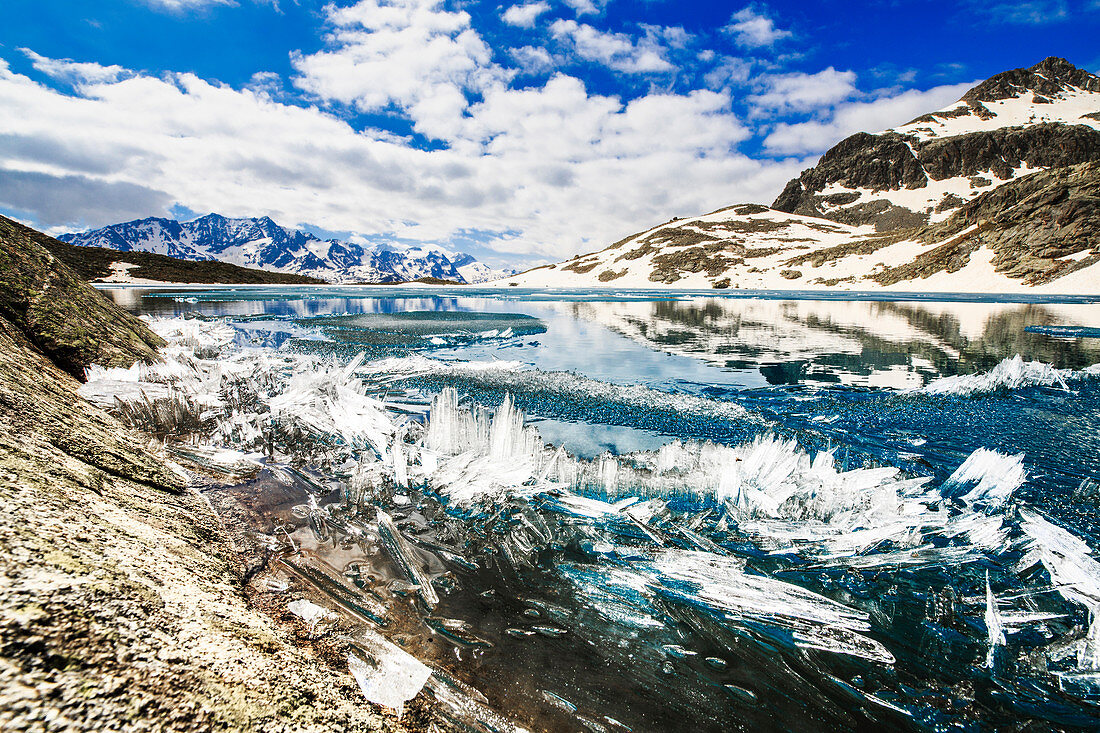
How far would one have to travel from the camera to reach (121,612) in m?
1.85

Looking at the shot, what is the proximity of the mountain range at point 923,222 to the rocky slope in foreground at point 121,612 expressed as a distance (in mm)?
80930

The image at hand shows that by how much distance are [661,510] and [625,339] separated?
45.6 ft

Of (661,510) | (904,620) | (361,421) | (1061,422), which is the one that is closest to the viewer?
(904,620)

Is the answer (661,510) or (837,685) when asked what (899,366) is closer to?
(661,510)

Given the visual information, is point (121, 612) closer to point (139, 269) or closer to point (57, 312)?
point (57, 312)

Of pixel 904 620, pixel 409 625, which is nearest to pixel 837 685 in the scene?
pixel 904 620

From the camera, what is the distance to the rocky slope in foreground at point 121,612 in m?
1.47

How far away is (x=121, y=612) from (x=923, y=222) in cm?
19282

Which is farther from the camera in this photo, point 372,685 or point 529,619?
point 529,619

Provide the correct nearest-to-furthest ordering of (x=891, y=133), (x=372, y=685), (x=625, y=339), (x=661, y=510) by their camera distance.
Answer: (x=372, y=685)
(x=661, y=510)
(x=625, y=339)
(x=891, y=133)

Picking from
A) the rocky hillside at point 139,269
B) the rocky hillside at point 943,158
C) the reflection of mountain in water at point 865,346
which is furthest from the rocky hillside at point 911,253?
the rocky hillside at point 139,269

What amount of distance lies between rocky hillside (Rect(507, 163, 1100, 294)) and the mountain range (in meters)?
0.24

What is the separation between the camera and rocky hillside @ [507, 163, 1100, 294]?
60656 millimetres

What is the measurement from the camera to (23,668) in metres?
1.40
